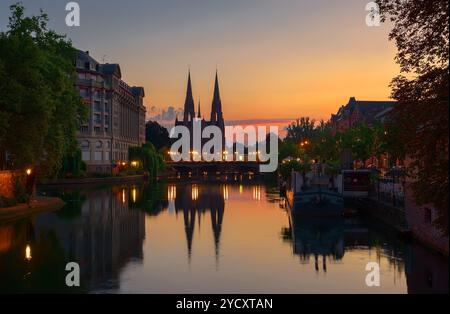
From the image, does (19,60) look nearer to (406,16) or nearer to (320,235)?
(320,235)

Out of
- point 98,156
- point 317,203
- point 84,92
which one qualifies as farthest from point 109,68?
point 317,203

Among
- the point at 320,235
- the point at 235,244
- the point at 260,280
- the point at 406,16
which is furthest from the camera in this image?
the point at 320,235

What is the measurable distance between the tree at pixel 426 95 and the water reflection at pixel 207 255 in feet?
20.7

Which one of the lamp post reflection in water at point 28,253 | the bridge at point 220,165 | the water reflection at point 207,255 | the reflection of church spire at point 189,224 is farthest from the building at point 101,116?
the lamp post reflection in water at point 28,253

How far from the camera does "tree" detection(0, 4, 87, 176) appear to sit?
146ft

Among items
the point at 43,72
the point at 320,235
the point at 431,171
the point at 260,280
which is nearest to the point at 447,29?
the point at 431,171

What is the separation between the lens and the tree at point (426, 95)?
1838 cm

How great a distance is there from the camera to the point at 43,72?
2003 inches

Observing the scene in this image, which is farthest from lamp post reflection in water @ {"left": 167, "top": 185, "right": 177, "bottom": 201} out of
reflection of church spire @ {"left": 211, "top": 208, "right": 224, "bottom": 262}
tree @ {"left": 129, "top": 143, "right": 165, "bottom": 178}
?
tree @ {"left": 129, "top": 143, "right": 165, "bottom": 178}

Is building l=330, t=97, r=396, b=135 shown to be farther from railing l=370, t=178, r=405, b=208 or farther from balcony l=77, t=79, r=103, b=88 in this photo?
railing l=370, t=178, r=405, b=208

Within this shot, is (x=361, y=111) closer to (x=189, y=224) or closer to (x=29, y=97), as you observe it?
(x=189, y=224)

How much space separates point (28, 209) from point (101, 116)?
88.1m

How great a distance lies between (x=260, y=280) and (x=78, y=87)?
112833 mm

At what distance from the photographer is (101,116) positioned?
446ft
